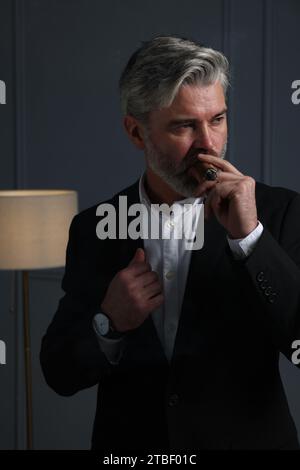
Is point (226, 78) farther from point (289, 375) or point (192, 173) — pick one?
point (289, 375)

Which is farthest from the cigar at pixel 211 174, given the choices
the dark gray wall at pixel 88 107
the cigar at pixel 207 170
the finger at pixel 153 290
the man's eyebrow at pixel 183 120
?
the dark gray wall at pixel 88 107

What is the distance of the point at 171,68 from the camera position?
1.63 m

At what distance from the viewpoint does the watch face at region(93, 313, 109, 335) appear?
166cm

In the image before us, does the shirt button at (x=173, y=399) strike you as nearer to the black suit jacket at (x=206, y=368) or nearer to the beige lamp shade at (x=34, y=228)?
the black suit jacket at (x=206, y=368)

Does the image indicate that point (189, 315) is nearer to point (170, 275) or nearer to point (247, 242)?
point (170, 275)

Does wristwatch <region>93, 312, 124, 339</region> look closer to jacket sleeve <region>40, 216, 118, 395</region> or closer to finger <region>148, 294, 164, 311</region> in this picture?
jacket sleeve <region>40, 216, 118, 395</region>

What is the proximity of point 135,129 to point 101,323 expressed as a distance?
0.45 m

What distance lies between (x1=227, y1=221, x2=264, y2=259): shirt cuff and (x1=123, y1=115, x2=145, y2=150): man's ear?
0.39 m

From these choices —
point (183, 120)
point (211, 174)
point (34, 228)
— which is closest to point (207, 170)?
point (211, 174)

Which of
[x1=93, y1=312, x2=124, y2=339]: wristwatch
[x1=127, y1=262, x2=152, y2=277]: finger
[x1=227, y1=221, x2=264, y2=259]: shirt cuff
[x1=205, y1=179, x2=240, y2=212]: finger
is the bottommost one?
[x1=93, y1=312, x2=124, y2=339]: wristwatch

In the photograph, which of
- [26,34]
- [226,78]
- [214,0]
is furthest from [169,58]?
[26,34]

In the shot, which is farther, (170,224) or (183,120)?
(170,224)

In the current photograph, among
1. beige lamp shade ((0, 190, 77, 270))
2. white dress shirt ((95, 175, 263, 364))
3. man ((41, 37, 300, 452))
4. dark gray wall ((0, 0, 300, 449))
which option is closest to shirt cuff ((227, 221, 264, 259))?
man ((41, 37, 300, 452))

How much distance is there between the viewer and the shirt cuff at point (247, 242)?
152 centimetres
